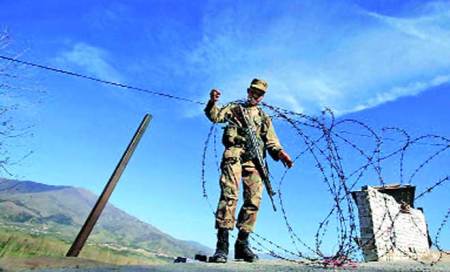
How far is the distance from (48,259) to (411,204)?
380 inches

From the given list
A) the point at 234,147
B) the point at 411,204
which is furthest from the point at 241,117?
the point at 411,204

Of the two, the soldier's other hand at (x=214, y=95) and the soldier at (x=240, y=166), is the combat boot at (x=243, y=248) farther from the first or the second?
the soldier's other hand at (x=214, y=95)

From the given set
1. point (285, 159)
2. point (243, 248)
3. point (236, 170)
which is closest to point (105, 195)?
point (236, 170)

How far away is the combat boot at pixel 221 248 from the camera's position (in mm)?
4931

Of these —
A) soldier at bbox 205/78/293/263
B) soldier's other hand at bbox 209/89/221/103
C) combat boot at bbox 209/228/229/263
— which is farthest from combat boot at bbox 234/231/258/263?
soldier's other hand at bbox 209/89/221/103

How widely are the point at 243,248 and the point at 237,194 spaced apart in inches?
25.6

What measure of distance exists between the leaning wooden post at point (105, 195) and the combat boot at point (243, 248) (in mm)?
1778

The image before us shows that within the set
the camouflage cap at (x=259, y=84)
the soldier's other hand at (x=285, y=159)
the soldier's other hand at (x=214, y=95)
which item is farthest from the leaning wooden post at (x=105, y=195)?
the soldier's other hand at (x=285, y=159)

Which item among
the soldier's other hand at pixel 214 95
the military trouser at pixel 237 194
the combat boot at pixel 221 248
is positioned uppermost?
the soldier's other hand at pixel 214 95

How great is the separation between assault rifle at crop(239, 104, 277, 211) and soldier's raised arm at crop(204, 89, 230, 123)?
0.89 feet

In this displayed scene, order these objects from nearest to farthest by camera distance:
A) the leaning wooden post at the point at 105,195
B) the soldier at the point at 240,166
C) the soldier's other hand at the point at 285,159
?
the soldier at the point at 240,166, the leaning wooden post at the point at 105,195, the soldier's other hand at the point at 285,159

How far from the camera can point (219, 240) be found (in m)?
5.09

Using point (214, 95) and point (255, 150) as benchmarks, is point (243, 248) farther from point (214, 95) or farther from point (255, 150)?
point (214, 95)

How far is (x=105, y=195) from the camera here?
232 inches
